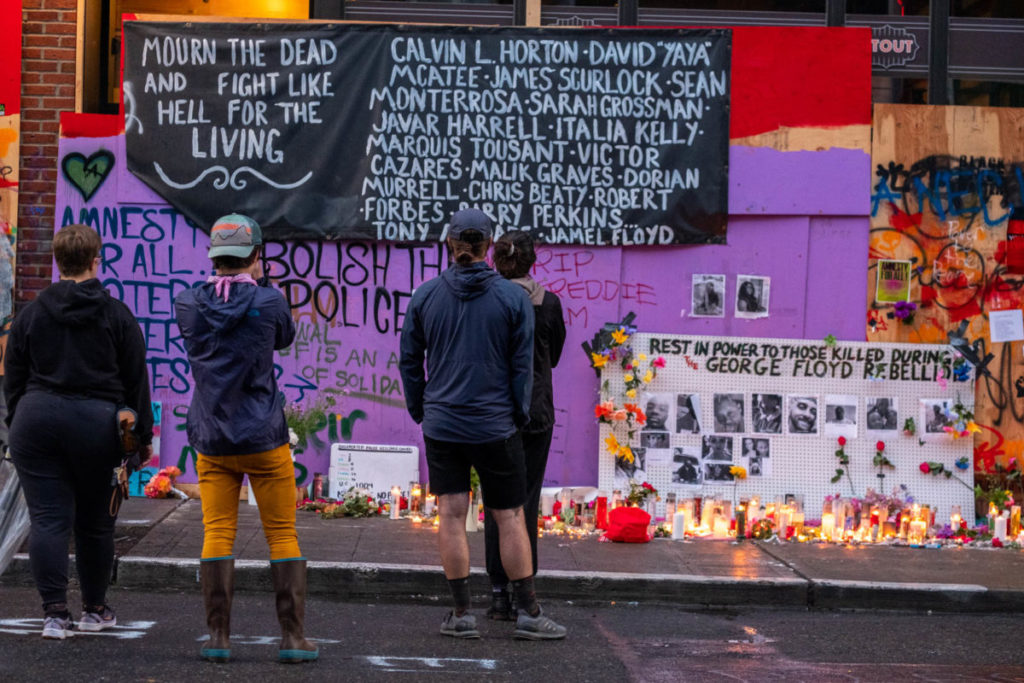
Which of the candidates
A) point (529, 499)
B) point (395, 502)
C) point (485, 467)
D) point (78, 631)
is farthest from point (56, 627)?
point (395, 502)

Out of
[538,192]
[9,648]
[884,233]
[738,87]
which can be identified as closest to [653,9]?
[738,87]

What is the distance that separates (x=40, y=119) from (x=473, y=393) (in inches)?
207

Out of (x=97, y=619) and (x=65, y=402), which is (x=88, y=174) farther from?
(x=97, y=619)

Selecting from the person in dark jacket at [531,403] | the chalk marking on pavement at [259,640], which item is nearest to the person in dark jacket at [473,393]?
the person in dark jacket at [531,403]

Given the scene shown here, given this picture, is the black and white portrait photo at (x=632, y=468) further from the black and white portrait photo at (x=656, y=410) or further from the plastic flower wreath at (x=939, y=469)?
the plastic flower wreath at (x=939, y=469)

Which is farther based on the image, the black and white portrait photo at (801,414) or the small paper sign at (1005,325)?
the small paper sign at (1005,325)

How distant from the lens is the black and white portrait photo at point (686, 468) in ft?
31.6

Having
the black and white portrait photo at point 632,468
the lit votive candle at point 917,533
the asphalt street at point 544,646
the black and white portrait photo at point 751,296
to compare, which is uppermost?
the black and white portrait photo at point 751,296

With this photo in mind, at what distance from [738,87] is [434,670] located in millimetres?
5530

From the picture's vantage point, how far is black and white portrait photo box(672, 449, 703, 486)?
9.62m

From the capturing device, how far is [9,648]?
5688 millimetres

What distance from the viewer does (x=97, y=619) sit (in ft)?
20.1

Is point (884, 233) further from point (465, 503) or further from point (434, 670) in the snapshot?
point (434, 670)

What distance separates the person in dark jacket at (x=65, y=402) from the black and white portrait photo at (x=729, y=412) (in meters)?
4.74
